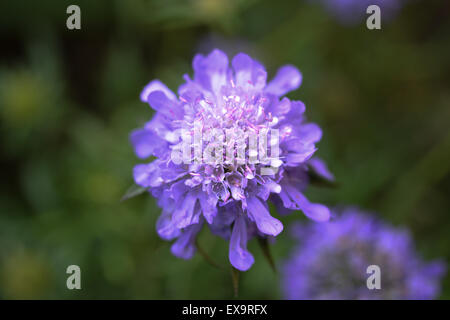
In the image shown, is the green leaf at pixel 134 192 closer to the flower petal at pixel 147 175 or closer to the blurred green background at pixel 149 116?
the flower petal at pixel 147 175

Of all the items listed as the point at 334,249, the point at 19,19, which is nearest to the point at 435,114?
the point at 334,249

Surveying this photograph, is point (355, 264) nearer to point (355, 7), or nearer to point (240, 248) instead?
point (240, 248)

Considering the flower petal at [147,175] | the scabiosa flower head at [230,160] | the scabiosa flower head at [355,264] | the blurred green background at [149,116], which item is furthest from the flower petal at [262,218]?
the blurred green background at [149,116]

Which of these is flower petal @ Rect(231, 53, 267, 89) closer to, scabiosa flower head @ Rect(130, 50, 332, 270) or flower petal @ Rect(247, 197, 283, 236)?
scabiosa flower head @ Rect(130, 50, 332, 270)

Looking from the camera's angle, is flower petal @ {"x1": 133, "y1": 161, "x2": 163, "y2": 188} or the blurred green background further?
the blurred green background

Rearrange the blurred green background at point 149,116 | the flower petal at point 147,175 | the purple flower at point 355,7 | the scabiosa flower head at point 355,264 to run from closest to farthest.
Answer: the flower petal at point 147,175 → the scabiosa flower head at point 355,264 → the blurred green background at point 149,116 → the purple flower at point 355,7

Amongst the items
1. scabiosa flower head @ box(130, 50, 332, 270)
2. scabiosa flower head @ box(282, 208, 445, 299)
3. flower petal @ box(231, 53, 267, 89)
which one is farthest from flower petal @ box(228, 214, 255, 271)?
scabiosa flower head @ box(282, 208, 445, 299)
